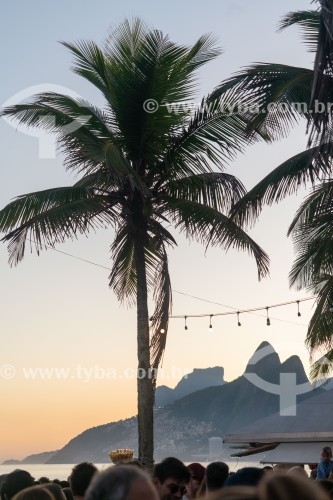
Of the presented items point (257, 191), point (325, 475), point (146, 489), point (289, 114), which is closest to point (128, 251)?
point (257, 191)

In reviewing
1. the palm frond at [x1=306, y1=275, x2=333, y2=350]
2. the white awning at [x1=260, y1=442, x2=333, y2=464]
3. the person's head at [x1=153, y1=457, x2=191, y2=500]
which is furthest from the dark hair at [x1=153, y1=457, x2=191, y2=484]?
the white awning at [x1=260, y1=442, x2=333, y2=464]

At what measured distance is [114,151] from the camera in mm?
16266

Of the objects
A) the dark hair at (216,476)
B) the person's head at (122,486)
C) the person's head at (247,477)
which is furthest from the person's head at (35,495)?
the dark hair at (216,476)

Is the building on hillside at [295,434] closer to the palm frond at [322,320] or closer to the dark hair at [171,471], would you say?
the palm frond at [322,320]

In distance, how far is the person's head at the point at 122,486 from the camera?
2.93 metres

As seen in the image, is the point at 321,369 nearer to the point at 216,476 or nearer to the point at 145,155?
the point at 145,155

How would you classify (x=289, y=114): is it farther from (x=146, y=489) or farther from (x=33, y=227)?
(x=146, y=489)

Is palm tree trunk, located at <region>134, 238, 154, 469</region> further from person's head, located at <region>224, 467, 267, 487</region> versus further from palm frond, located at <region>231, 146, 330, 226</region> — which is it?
person's head, located at <region>224, 467, 267, 487</region>

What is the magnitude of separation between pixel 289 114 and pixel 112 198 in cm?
401

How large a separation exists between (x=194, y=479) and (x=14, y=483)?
2119 mm

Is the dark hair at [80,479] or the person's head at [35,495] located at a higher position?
the person's head at [35,495]

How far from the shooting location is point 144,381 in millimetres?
16703

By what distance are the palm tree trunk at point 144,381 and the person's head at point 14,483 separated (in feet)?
31.9

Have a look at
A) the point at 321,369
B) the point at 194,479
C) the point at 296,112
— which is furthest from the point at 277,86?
the point at 321,369
